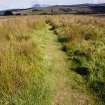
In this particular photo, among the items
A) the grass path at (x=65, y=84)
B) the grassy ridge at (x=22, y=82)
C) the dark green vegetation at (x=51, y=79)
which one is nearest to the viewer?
the grassy ridge at (x=22, y=82)

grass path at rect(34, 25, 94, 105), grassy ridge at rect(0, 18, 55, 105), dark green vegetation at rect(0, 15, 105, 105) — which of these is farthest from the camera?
grass path at rect(34, 25, 94, 105)

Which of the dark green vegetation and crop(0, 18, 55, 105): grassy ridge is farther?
the dark green vegetation

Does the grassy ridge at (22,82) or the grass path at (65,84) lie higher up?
the grassy ridge at (22,82)

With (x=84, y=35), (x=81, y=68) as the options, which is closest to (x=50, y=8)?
(x=84, y=35)

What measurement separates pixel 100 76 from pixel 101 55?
82.8 inches

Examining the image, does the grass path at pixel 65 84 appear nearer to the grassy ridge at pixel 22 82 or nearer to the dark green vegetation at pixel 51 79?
the dark green vegetation at pixel 51 79

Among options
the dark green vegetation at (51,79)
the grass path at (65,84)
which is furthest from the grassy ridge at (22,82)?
the grass path at (65,84)

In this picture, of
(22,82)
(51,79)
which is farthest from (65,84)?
(22,82)

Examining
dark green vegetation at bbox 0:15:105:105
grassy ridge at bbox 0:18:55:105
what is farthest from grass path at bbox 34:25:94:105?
grassy ridge at bbox 0:18:55:105

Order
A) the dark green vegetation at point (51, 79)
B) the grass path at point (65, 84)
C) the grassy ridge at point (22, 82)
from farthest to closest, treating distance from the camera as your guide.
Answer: the grass path at point (65, 84)
the dark green vegetation at point (51, 79)
the grassy ridge at point (22, 82)

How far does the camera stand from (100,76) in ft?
24.8

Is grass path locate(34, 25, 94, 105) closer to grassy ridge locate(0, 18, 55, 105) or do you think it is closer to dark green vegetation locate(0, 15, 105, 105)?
dark green vegetation locate(0, 15, 105, 105)

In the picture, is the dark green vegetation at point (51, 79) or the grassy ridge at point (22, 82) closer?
the grassy ridge at point (22, 82)

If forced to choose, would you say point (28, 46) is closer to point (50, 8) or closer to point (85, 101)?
point (85, 101)
